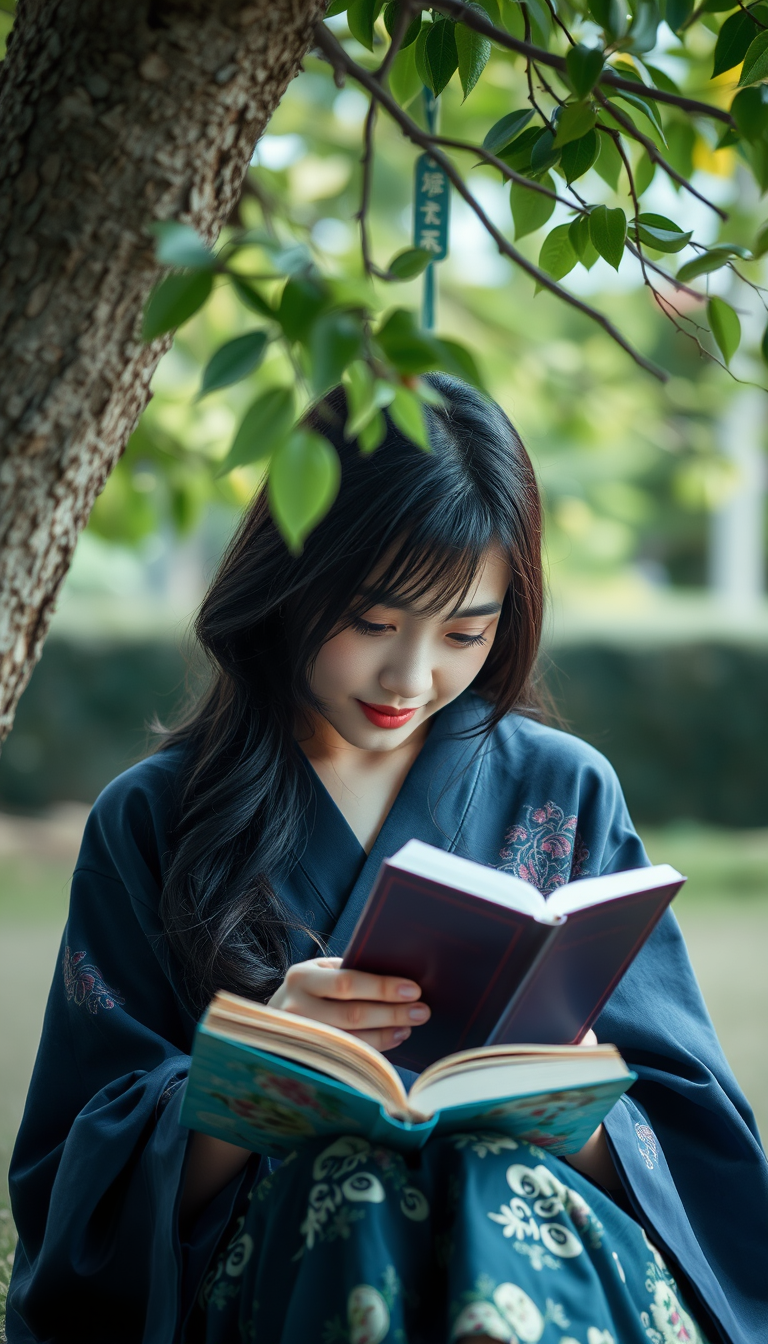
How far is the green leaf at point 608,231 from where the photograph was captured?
1.12 m

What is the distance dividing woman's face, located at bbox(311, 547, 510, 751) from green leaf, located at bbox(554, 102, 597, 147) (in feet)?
1.51

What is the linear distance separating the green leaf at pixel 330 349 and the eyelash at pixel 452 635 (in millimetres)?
628

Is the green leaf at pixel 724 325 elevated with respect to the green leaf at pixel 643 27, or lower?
lower

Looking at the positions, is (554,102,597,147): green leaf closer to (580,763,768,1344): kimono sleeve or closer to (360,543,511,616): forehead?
(360,543,511,616): forehead

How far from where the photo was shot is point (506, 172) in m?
1.07

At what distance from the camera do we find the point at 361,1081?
0.96 meters

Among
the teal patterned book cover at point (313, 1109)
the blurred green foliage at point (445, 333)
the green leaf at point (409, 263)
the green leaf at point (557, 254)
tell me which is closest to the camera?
the green leaf at point (409, 263)

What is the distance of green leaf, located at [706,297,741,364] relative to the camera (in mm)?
1072

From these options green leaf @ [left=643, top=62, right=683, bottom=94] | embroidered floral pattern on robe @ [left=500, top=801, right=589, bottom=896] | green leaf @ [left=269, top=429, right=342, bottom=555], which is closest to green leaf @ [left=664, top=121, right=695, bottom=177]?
green leaf @ [left=643, top=62, right=683, bottom=94]

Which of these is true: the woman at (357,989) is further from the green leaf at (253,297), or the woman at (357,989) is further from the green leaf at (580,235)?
the green leaf at (253,297)

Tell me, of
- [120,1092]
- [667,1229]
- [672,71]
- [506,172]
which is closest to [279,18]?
[506,172]

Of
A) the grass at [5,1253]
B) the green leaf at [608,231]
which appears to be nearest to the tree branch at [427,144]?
the green leaf at [608,231]

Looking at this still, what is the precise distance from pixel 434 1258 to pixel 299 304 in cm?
82

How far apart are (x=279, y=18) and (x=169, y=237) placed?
327mm
